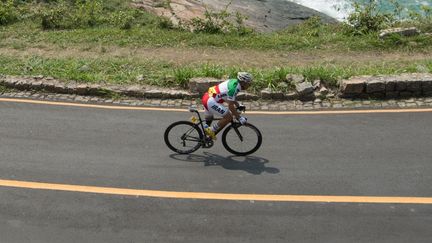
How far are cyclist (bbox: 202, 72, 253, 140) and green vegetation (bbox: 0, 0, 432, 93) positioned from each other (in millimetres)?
3210

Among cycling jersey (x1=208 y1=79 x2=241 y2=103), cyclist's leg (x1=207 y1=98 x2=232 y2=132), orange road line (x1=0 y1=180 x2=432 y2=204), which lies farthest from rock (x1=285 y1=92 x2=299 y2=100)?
orange road line (x1=0 y1=180 x2=432 y2=204)

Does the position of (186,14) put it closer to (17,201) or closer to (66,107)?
(66,107)

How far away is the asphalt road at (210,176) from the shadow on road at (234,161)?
19 millimetres

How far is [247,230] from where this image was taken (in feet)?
27.0

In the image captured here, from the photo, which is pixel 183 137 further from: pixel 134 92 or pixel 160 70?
pixel 160 70

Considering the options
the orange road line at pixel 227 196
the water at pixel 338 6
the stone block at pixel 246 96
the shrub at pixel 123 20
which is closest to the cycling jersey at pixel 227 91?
the orange road line at pixel 227 196

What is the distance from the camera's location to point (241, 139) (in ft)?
34.2

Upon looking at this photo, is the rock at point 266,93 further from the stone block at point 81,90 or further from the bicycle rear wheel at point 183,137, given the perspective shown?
the stone block at point 81,90

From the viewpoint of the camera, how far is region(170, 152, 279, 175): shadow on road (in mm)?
9984

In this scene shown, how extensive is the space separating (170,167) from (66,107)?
12.2ft

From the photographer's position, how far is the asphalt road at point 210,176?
8281 millimetres

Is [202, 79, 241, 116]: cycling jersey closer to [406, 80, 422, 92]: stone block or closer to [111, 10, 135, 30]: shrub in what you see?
[406, 80, 422, 92]: stone block

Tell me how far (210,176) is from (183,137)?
112cm

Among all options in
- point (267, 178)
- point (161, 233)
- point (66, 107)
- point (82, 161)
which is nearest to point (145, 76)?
point (66, 107)
